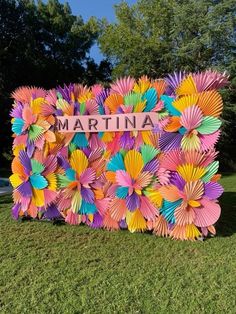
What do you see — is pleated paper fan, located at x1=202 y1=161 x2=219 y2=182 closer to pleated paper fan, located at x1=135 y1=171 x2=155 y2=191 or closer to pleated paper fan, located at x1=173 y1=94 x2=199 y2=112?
pleated paper fan, located at x1=135 y1=171 x2=155 y2=191

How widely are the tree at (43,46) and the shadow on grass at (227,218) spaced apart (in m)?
16.2

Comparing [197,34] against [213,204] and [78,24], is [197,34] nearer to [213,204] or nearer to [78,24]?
[78,24]

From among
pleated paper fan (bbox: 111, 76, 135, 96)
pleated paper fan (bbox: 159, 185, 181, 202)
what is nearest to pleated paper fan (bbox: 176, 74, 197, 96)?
pleated paper fan (bbox: 111, 76, 135, 96)

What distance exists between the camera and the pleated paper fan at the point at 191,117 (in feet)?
17.1

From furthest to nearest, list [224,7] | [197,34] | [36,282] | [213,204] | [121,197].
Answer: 1. [197,34]
2. [224,7]
3. [121,197]
4. [213,204]
5. [36,282]

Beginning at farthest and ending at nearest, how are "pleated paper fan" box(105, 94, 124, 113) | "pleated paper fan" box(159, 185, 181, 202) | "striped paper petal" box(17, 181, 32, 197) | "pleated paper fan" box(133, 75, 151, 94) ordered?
"striped paper petal" box(17, 181, 32, 197) → "pleated paper fan" box(105, 94, 124, 113) → "pleated paper fan" box(133, 75, 151, 94) → "pleated paper fan" box(159, 185, 181, 202)

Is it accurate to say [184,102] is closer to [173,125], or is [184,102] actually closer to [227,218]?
[173,125]

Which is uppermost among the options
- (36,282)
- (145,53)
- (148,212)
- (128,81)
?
(145,53)

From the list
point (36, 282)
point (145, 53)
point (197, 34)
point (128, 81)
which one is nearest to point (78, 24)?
point (145, 53)

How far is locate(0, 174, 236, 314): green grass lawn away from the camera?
11.5 ft

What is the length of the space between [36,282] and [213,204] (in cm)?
246

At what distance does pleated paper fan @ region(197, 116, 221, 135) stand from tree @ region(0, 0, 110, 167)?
1854 cm

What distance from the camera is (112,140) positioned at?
227 inches

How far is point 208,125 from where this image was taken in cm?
521
